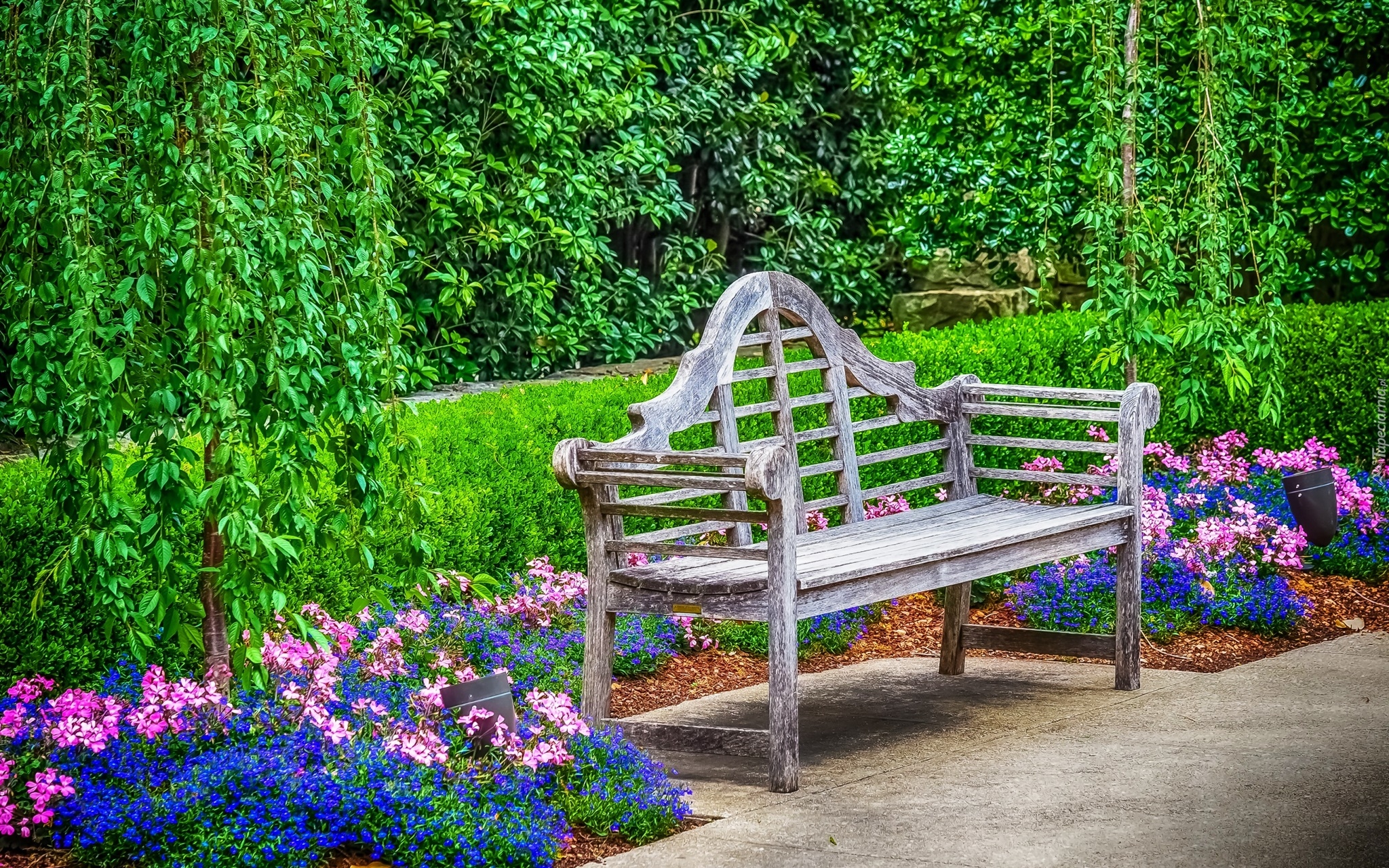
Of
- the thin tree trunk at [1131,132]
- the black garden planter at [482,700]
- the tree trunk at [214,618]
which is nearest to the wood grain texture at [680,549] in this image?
the black garden planter at [482,700]

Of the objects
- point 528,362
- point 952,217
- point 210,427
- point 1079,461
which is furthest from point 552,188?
point 210,427

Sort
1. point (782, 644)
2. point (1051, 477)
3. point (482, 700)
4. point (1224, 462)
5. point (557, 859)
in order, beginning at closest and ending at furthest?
point (557, 859)
point (482, 700)
point (782, 644)
point (1051, 477)
point (1224, 462)

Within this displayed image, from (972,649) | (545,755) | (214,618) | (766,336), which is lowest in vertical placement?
(972,649)

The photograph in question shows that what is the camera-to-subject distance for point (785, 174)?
1119 cm

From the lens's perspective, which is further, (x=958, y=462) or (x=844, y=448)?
(x=958, y=462)

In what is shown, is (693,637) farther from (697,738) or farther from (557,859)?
(557,859)

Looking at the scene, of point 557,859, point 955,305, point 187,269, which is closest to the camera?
point 187,269

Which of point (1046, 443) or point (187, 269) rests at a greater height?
point (187, 269)

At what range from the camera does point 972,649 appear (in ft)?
20.1

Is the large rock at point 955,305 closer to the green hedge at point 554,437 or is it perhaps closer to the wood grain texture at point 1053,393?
the green hedge at point 554,437

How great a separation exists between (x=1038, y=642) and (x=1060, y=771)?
1.29 meters

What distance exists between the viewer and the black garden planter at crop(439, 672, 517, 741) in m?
4.09

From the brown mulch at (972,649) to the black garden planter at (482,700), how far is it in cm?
116

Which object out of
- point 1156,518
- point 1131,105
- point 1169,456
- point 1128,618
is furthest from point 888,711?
point 1169,456
